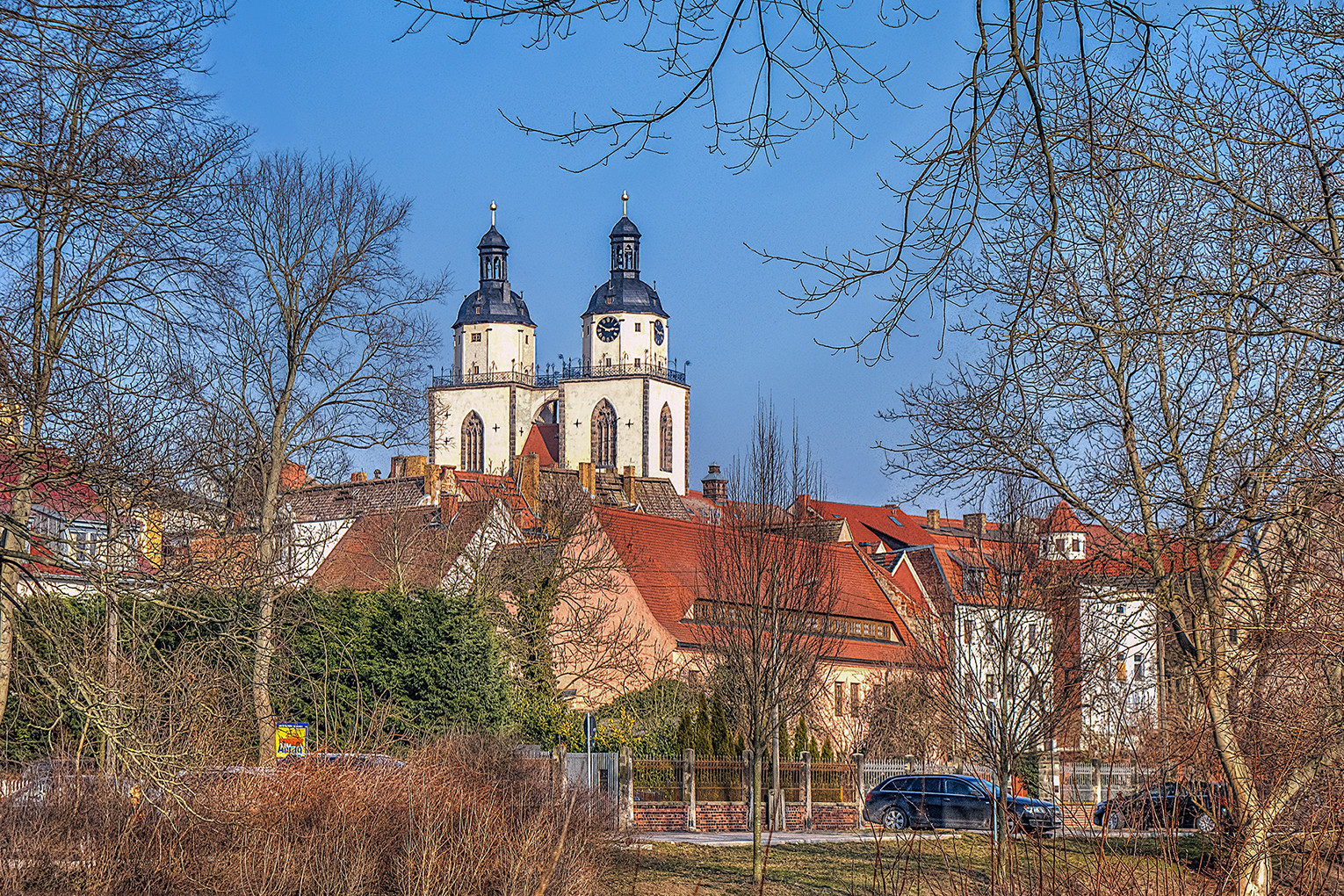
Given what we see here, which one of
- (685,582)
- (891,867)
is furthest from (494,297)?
(891,867)

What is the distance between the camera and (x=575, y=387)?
133 meters

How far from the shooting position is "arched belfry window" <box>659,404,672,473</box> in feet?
432

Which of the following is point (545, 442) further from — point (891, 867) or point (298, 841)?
point (891, 867)

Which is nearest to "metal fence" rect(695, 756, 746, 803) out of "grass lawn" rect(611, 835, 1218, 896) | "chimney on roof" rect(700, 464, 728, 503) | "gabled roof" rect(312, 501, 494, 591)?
"grass lawn" rect(611, 835, 1218, 896)

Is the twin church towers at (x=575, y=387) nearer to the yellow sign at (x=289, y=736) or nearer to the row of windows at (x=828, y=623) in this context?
the row of windows at (x=828, y=623)

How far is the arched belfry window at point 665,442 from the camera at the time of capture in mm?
131625

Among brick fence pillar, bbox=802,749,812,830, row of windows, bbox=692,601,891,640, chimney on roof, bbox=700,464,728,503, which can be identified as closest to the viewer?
row of windows, bbox=692,601,891,640

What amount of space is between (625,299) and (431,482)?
225 ft

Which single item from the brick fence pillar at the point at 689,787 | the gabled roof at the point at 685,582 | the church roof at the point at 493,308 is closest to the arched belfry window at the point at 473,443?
the church roof at the point at 493,308

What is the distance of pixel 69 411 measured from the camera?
32.7 ft

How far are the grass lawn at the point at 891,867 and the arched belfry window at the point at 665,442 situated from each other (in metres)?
107

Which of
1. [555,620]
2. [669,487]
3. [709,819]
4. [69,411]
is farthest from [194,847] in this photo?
[669,487]

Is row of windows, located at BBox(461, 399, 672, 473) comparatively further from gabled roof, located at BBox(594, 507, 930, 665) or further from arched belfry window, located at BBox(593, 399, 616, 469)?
gabled roof, located at BBox(594, 507, 930, 665)

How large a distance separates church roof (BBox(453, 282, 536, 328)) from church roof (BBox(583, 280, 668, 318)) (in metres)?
7.53
